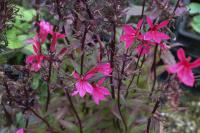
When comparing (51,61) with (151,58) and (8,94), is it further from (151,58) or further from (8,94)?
(151,58)

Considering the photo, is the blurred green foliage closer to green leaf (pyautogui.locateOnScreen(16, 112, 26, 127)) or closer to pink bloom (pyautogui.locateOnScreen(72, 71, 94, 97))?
green leaf (pyautogui.locateOnScreen(16, 112, 26, 127))

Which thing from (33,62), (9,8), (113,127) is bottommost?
(113,127)

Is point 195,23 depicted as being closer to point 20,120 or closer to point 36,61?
point 20,120

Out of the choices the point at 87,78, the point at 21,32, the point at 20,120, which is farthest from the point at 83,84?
the point at 21,32

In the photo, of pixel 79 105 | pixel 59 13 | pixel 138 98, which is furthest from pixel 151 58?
pixel 59 13

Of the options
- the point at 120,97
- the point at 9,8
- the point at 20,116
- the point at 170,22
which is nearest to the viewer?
the point at 9,8

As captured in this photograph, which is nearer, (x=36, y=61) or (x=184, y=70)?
(x=184, y=70)

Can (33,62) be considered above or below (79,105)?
above
